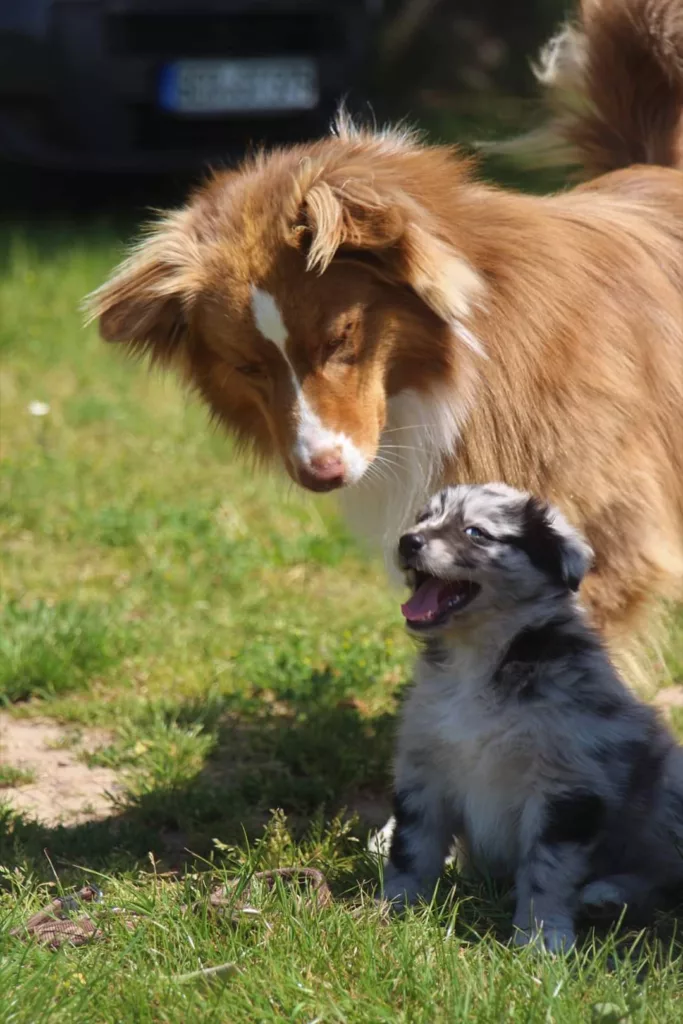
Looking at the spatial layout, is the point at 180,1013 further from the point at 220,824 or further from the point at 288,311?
the point at 288,311

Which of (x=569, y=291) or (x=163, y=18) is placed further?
(x=163, y=18)

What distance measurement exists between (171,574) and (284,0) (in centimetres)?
572

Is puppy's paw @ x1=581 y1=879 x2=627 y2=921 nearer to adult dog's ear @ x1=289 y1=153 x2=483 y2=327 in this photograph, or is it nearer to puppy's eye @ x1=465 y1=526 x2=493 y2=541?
puppy's eye @ x1=465 y1=526 x2=493 y2=541

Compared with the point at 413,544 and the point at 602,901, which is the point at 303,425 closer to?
the point at 413,544

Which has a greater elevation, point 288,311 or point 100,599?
point 288,311

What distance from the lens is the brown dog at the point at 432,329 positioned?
11.4 ft

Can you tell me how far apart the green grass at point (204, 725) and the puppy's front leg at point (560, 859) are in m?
0.10

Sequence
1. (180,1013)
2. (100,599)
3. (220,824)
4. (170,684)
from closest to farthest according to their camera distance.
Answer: (180,1013) → (220,824) → (170,684) → (100,599)

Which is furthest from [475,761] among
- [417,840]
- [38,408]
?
[38,408]

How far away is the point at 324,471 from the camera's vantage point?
3.42 meters

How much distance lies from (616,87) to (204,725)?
2.44 m

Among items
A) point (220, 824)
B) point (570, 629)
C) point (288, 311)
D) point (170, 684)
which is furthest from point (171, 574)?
point (570, 629)

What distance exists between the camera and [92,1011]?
8.73 ft

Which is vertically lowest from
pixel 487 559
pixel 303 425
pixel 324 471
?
pixel 487 559
